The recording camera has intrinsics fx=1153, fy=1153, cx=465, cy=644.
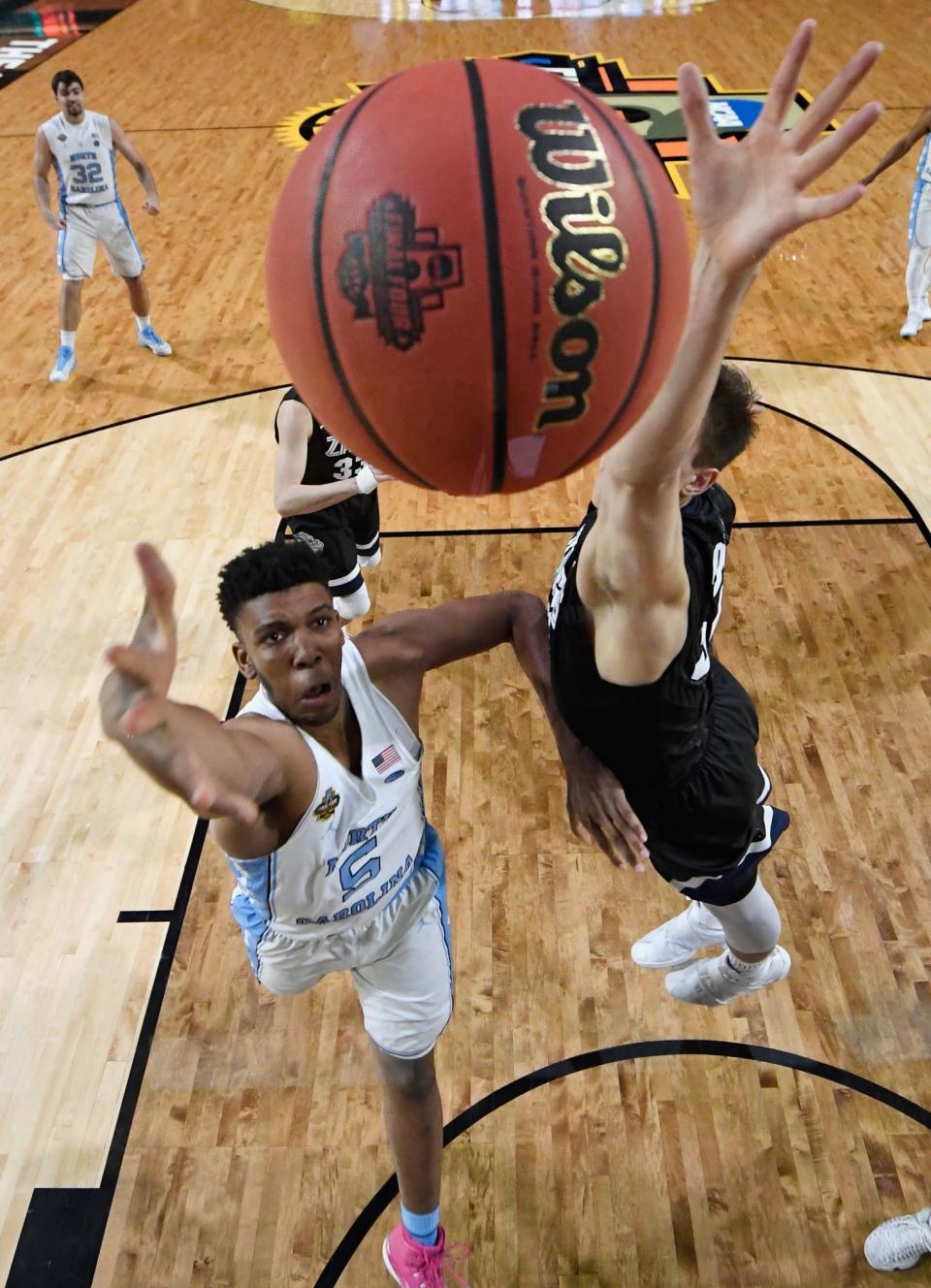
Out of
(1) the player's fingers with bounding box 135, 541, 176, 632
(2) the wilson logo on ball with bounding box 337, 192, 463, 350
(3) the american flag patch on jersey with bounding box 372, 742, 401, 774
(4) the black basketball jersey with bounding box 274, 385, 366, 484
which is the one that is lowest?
(4) the black basketball jersey with bounding box 274, 385, 366, 484

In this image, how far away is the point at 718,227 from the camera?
5.25ft

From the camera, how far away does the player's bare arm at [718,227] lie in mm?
1537

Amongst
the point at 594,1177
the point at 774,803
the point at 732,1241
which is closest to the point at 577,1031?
the point at 594,1177

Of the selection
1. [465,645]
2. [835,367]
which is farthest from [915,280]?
[465,645]

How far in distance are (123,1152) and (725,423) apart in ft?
7.90

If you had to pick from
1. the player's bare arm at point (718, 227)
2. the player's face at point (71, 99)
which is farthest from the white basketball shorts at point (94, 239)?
the player's bare arm at point (718, 227)

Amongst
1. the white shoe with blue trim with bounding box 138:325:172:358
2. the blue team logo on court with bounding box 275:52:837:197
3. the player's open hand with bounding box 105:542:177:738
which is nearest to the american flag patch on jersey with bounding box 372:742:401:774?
the player's open hand with bounding box 105:542:177:738

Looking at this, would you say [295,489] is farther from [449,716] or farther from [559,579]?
[559,579]

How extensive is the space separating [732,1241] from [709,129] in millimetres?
2514

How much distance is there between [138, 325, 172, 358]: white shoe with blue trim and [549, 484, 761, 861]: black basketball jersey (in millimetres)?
5300

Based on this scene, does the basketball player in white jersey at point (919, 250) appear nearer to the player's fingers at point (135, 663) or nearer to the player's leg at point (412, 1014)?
the player's leg at point (412, 1014)

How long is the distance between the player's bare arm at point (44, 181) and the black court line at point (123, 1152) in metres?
4.80

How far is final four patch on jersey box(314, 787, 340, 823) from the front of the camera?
7.52ft

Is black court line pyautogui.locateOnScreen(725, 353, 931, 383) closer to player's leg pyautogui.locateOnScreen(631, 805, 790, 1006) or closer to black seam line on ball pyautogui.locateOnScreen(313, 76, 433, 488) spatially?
player's leg pyautogui.locateOnScreen(631, 805, 790, 1006)
